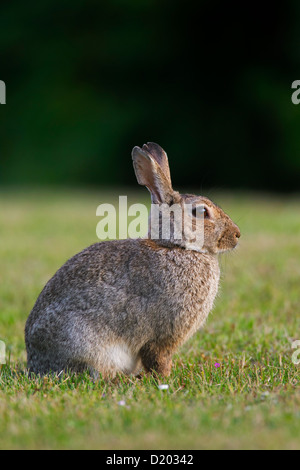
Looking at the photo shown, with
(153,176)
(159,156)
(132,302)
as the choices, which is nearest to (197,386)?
(132,302)

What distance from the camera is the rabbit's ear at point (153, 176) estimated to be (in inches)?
138

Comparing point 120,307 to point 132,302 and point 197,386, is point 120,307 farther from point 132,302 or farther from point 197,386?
point 197,386

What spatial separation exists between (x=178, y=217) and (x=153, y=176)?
24 cm

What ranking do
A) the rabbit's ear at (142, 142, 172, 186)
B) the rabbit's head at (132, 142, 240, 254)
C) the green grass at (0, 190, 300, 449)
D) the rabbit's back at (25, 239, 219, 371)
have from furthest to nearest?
the rabbit's ear at (142, 142, 172, 186), the rabbit's head at (132, 142, 240, 254), the rabbit's back at (25, 239, 219, 371), the green grass at (0, 190, 300, 449)

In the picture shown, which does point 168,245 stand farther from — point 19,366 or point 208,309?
point 19,366

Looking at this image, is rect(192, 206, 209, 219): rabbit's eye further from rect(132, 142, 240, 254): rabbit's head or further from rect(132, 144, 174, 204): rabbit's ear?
rect(132, 144, 174, 204): rabbit's ear

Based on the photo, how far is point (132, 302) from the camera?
346cm

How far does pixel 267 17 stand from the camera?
15977mm

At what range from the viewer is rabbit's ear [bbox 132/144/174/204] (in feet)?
11.5

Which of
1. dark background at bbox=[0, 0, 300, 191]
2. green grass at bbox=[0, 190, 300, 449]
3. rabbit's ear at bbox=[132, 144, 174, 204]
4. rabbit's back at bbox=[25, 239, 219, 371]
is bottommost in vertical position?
green grass at bbox=[0, 190, 300, 449]

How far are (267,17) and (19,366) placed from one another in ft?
44.6

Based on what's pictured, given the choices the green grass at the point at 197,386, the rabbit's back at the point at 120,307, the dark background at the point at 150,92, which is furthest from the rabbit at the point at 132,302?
the dark background at the point at 150,92

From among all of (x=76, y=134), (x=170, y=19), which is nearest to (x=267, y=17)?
(x=170, y=19)

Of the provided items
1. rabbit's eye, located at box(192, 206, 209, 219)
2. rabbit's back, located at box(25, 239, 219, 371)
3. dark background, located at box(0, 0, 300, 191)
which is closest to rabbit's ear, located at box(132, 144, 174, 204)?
rabbit's eye, located at box(192, 206, 209, 219)
